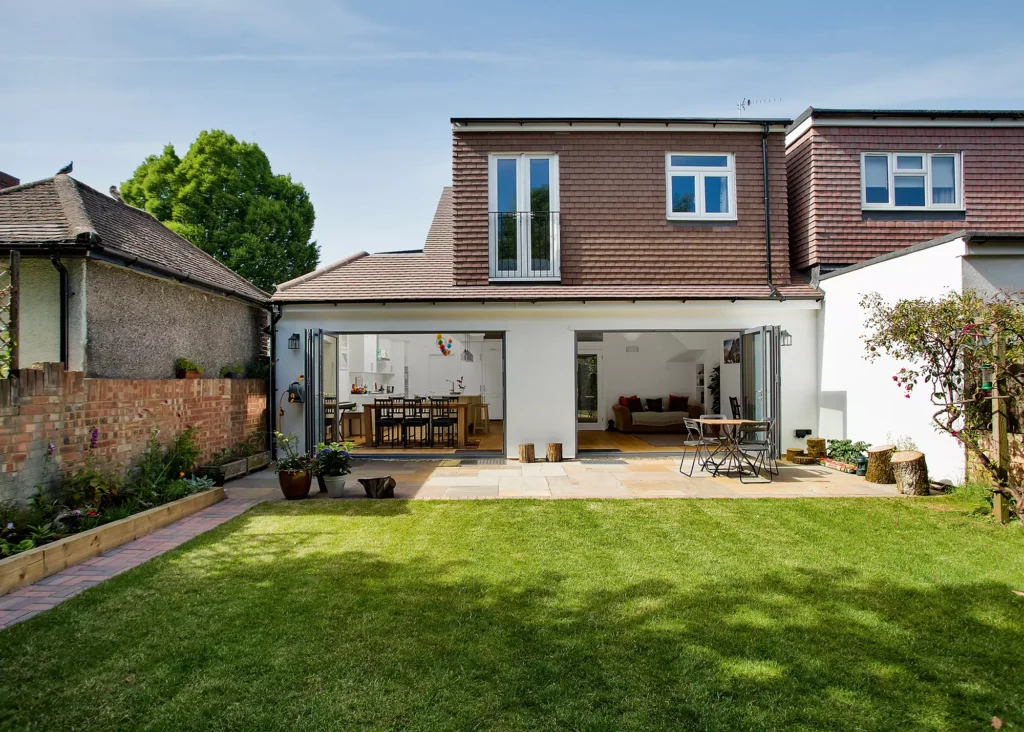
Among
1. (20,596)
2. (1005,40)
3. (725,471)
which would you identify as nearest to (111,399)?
(20,596)

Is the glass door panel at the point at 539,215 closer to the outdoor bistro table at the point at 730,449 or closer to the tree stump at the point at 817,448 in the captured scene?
the outdoor bistro table at the point at 730,449

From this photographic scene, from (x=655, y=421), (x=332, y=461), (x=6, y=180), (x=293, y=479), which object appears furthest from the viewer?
(x=655, y=421)

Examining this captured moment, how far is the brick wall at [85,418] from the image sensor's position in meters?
5.12

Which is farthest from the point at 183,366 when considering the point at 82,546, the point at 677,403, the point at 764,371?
the point at 677,403

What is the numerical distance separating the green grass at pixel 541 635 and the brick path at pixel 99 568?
24 cm

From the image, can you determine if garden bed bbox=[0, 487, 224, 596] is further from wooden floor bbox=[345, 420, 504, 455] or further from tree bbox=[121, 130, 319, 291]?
tree bbox=[121, 130, 319, 291]

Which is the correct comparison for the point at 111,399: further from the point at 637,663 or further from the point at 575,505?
the point at 637,663

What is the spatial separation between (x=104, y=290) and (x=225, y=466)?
307cm

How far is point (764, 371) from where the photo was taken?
33.3ft

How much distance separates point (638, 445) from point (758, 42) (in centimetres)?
790

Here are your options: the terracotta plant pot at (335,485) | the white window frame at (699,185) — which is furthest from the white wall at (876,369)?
the terracotta plant pot at (335,485)

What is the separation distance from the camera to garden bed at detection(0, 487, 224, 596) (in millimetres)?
4328

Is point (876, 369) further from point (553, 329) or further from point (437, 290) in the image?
point (437, 290)

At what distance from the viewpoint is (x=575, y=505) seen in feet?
23.2
